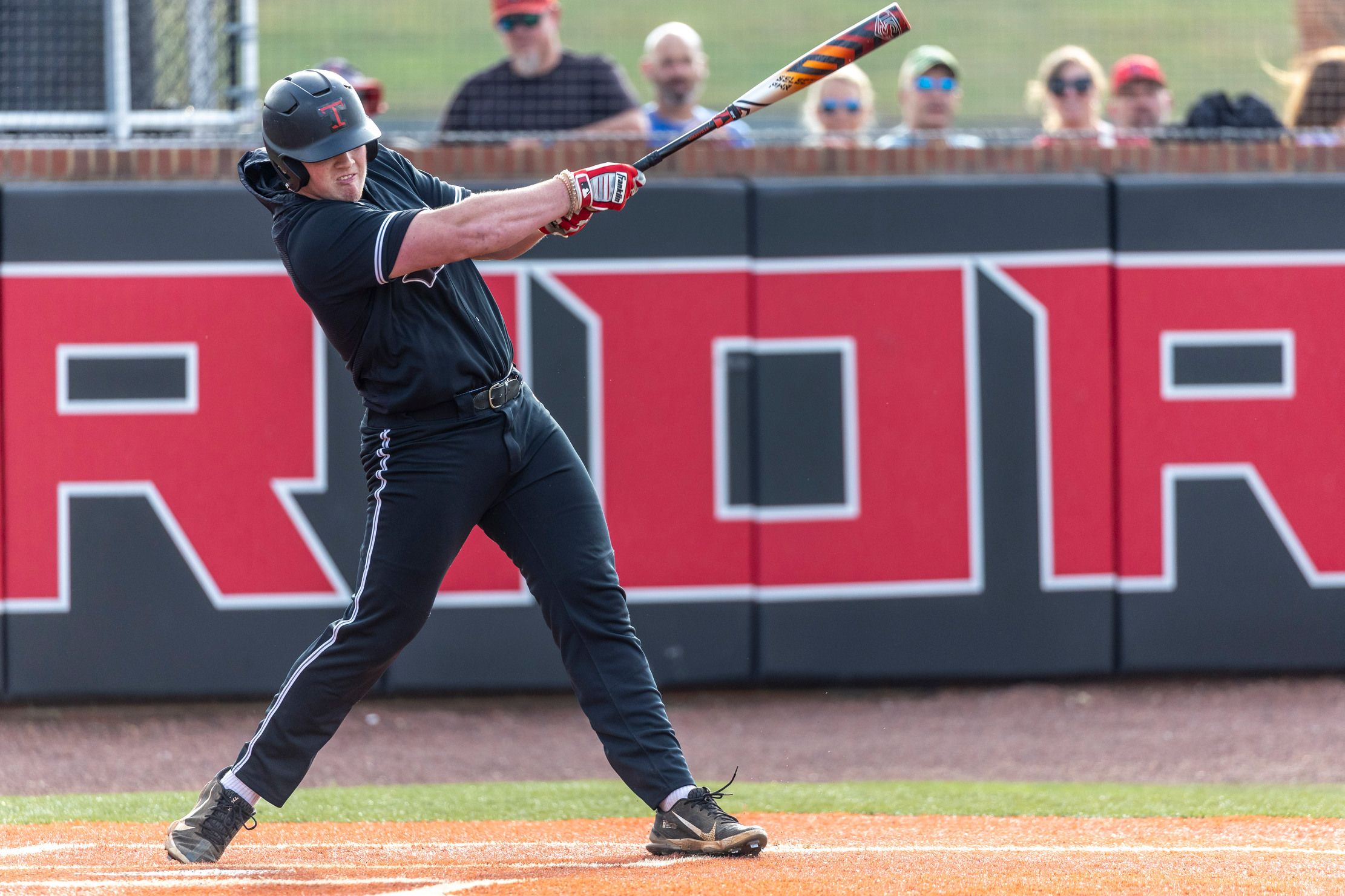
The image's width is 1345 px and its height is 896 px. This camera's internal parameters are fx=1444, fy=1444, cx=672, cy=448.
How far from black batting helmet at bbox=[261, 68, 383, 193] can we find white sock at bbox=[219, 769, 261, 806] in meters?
1.32

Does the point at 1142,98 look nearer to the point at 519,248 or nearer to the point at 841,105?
the point at 841,105

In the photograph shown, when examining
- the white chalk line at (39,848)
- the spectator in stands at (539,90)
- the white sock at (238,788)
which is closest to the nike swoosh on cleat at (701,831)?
the white sock at (238,788)

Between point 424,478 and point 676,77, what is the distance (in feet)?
11.3

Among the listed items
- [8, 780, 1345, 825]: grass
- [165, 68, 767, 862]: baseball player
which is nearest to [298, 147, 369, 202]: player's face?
[165, 68, 767, 862]: baseball player

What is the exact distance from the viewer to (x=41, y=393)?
5.44 metres

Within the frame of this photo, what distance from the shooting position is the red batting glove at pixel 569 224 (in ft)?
9.91

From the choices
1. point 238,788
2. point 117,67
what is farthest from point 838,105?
point 238,788

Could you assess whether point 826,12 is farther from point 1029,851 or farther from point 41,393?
point 1029,851

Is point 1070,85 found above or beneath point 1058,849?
above

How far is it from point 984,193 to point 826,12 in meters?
6.46

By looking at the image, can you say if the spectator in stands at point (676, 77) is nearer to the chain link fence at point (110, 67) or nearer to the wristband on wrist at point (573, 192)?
the chain link fence at point (110, 67)

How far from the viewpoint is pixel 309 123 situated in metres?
2.95

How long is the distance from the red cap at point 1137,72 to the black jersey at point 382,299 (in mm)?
4151

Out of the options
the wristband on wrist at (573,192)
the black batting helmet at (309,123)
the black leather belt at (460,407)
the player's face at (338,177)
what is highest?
the black batting helmet at (309,123)
